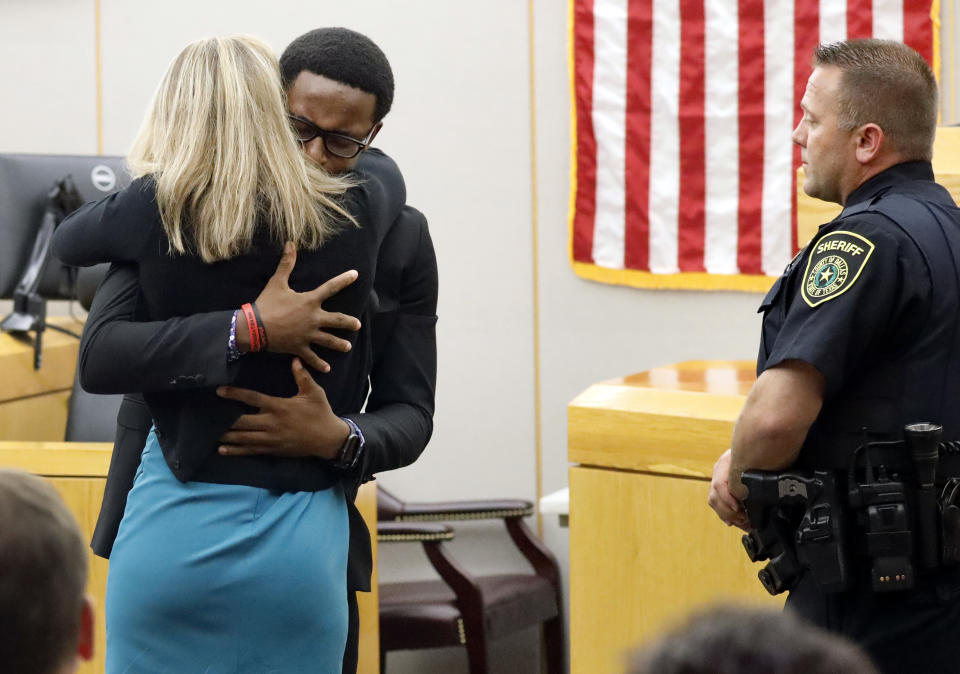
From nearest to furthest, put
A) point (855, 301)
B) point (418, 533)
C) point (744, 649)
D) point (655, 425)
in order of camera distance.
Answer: point (744, 649) → point (855, 301) → point (655, 425) → point (418, 533)

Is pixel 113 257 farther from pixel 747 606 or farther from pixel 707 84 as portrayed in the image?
pixel 707 84

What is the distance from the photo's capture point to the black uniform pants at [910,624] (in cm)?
168

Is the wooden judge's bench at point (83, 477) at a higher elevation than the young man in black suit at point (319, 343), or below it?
below

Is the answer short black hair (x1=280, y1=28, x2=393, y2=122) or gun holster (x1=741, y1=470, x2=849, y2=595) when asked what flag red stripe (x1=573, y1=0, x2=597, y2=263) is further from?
short black hair (x1=280, y1=28, x2=393, y2=122)

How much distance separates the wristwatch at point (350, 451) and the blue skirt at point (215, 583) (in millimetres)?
81

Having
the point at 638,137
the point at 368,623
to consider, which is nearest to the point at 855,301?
the point at 368,623

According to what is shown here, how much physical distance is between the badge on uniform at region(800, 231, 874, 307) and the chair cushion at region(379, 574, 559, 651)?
1883 mm

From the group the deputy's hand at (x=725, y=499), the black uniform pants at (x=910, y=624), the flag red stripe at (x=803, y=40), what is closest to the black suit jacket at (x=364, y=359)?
the deputy's hand at (x=725, y=499)

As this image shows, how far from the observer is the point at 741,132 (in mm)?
3738

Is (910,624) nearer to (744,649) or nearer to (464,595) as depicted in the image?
(744,649)

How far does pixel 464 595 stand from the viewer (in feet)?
11.1

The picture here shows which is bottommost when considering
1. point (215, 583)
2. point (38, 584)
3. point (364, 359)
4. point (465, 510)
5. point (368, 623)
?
point (368, 623)

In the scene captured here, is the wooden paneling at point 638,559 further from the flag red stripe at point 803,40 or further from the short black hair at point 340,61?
the flag red stripe at point 803,40

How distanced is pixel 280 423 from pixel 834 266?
0.79 meters
